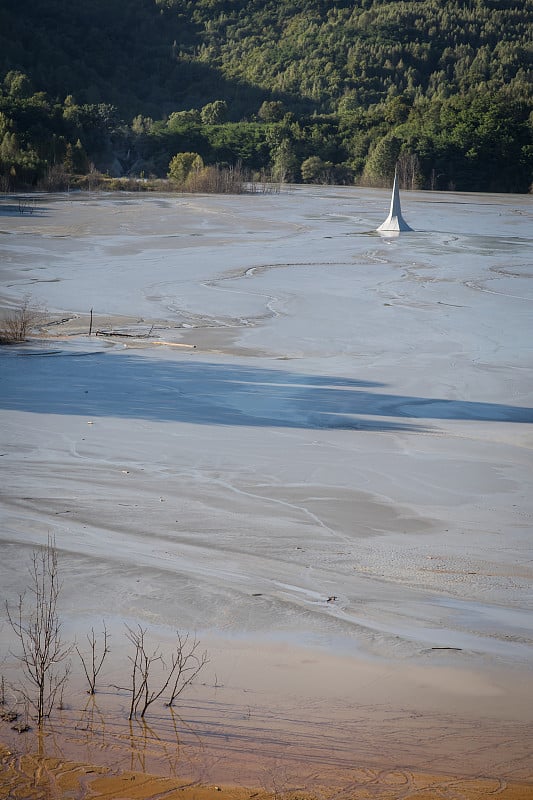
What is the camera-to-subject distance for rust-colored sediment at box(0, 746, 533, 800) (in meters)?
3.64

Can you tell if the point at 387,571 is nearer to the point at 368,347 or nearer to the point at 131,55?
the point at 368,347

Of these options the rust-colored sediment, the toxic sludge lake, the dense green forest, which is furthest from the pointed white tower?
the rust-colored sediment

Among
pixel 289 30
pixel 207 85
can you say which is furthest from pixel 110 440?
pixel 289 30

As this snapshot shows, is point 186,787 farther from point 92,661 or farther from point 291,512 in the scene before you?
point 291,512

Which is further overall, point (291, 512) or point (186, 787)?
point (291, 512)

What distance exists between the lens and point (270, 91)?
277ft

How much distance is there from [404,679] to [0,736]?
1.77 m

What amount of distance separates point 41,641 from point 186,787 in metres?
1.30

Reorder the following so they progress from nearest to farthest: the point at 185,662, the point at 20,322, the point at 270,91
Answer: the point at 185,662
the point at 20,322
the point at 270,91

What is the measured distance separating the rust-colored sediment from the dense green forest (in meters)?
36.7

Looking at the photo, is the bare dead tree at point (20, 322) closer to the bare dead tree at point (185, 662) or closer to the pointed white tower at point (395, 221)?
the bare dead tree at point (185, 662)

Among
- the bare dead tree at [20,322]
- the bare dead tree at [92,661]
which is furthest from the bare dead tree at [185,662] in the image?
the bare dead tree at [20,322]

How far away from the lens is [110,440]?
8094mm

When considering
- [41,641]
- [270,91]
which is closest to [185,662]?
[41,641]
